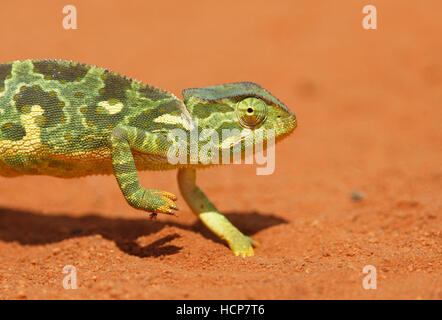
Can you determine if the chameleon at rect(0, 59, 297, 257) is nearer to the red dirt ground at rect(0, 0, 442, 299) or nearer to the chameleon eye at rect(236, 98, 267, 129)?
the chameleon eye at rect(236, 98, 267, 129)

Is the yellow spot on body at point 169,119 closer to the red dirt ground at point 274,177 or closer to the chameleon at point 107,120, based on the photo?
the chameleon at point 107,120

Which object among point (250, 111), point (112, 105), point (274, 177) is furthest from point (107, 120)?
point (274, 177)

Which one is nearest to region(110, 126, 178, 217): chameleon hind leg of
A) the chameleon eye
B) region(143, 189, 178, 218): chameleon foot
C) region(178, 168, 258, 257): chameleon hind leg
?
region(143, 189, 178, 218): chameleon foot

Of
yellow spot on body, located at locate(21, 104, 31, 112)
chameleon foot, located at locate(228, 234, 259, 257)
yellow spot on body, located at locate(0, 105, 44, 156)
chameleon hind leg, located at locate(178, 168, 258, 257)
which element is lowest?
chameleon foot, located at locate(228, 234, 259, 257)

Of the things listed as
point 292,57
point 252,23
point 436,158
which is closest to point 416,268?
point 436,158

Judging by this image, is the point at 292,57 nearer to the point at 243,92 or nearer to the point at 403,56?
the point at 403,56

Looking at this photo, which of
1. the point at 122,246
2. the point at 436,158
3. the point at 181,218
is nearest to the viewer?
the point at 122,246

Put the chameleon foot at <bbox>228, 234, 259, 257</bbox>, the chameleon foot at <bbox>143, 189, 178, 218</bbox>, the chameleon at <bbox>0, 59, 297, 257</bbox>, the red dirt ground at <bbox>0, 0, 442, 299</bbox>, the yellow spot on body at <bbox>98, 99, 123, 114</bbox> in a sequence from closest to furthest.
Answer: the red dirt ground at <bbox>0, 0, 442, 299</bbox> → the chameleon foot at <bbox>143, 189, 178, 218</bbox> → the chameleon at <bbox>0, 59, 297, 257</bbox> → the yellow spot on body at <bbox>98, 99, 123, 114</bbox> → the chameleon foot at <bbox>228, 234, 259, 257</bbox>

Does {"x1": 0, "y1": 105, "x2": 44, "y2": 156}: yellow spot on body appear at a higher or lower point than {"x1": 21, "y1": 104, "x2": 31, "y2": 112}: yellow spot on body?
lower

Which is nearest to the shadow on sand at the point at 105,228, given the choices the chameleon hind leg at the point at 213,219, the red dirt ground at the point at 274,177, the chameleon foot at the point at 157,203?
the red dirt ground at the point at 274,177
